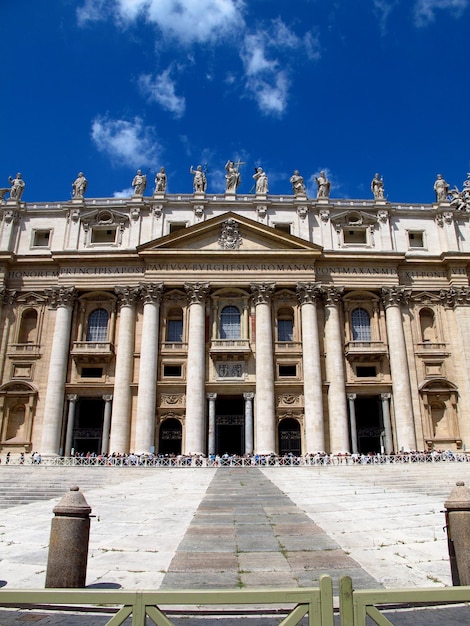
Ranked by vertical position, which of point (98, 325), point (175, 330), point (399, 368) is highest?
point (98, 325)

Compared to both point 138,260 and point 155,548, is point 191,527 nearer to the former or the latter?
point 155,548

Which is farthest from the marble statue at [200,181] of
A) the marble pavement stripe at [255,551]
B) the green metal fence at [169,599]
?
the green metal fence at [169,599]

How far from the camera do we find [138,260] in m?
42.9

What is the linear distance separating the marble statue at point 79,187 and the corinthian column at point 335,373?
23.9m

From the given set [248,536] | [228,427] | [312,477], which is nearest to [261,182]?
[228,427]

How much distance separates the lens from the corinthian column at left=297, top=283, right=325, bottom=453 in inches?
1511

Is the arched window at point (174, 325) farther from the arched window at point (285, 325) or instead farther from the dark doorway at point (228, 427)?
the arched window at point (285, 325)

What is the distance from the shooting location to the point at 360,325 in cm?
4328

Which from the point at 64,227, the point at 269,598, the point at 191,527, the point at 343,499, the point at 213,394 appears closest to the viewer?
the point at 269,598

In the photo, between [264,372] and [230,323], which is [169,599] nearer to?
[264,372]

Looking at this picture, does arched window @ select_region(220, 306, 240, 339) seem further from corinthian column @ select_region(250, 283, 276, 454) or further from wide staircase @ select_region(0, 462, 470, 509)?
wide staircase @ select_region(0, 462, 470, 509)

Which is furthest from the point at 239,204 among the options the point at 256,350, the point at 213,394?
the point at 213,394

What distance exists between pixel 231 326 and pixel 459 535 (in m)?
35.2

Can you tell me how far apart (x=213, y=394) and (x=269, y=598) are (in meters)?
36.7
